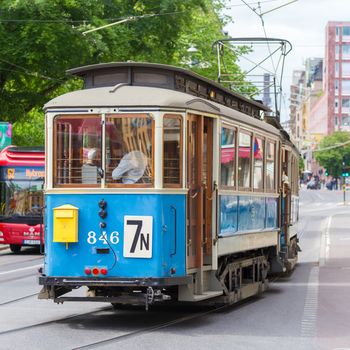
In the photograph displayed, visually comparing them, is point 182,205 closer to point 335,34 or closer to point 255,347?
point 255,347

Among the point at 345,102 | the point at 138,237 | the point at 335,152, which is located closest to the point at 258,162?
the point at 138,237

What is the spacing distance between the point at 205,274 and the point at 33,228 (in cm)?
1521

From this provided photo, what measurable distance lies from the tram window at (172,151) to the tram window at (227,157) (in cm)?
124

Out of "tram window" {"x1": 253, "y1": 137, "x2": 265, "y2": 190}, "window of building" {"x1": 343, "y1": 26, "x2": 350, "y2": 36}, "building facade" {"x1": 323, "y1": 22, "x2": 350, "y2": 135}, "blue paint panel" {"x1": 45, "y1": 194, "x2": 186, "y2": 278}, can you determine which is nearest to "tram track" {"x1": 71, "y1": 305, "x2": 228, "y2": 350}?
"blue paint panel" {"x1": 45, "y1": 194, "x2": 186, "y2": 278}

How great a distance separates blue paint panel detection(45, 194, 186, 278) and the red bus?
15663mm

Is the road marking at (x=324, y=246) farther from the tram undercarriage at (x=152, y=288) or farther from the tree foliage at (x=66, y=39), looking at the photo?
the tram undercarriage at (x=152, y=288)

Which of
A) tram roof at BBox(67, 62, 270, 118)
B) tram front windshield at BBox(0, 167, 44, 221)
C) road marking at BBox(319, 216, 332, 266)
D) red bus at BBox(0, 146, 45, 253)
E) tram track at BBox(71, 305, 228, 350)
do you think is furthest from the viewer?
tram front windshield at BBox(0, 167, 44, 221)

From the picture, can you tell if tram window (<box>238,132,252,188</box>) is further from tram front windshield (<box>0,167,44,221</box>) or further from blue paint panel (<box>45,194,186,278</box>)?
tram front windshield (<box>0,167,44,221</box>)

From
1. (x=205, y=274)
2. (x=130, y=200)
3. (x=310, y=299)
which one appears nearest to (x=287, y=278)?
(x=310, y=299)

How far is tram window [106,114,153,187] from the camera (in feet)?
37.8

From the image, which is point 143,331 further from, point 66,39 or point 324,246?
point 324,246

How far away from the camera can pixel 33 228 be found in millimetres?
26891

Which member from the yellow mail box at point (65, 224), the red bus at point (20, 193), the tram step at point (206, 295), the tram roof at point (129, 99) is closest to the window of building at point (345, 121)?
the red bus at point (20, 193)

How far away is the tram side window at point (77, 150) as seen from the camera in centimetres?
1163
